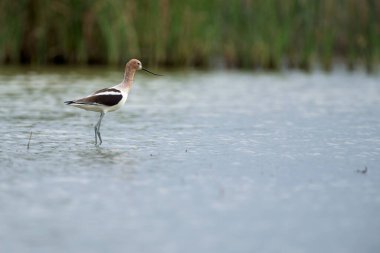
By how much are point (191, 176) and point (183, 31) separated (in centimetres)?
1138

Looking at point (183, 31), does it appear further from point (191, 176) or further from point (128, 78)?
point (191, 176)

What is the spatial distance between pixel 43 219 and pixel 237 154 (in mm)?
2873

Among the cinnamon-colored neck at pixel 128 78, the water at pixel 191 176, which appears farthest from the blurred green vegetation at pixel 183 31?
the cinnamon-colored neck at pixel 128 78

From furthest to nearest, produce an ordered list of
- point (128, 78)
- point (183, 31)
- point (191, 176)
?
point (183, 31)
point (128, 78)
point (191, 176)

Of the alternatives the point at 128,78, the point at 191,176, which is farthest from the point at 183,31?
the point at 191,176

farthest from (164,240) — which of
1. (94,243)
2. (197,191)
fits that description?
(197,191)

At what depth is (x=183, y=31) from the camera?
17312 mm

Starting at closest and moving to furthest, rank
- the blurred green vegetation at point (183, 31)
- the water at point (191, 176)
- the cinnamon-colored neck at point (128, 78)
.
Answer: the water at point (191, 176) < the cinnamon-colored neck at point (128, 78) < the blurred green vegetation at point (183, 31)

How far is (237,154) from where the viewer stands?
7.33 m

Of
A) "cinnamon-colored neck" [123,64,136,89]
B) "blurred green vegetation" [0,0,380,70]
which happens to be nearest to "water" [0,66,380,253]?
"cinnamon-colored neck" [123,64,136,89]

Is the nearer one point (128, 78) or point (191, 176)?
point (191, 176)

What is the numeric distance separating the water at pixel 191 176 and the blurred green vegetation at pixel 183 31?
472 centimetres

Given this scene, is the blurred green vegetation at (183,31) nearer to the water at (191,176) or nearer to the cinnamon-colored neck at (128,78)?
the water at (191,176)

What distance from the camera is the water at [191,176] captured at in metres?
4.49
